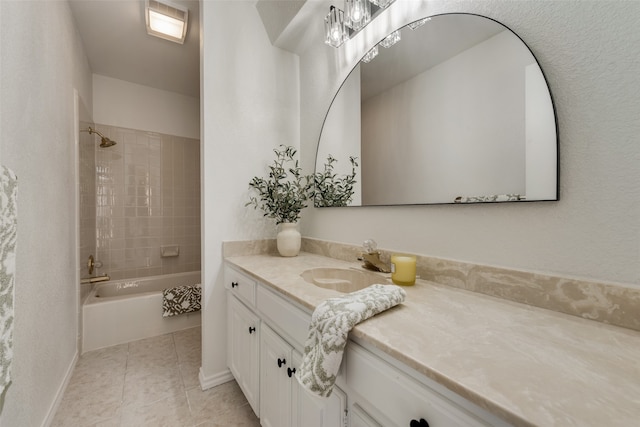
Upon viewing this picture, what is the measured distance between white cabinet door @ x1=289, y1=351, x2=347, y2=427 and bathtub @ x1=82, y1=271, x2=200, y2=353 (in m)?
1.80

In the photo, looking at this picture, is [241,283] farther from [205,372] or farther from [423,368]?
[423,368]

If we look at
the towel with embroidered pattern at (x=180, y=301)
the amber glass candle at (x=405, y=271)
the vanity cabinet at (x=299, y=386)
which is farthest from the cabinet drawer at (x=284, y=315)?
the towel with embroidered pattern at (x=180, y=301)

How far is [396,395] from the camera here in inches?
20.2

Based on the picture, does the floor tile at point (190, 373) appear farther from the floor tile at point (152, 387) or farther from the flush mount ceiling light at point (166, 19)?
the flush mount ceiling light at point (166, 19)

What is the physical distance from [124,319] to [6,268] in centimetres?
169

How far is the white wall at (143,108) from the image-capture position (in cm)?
258

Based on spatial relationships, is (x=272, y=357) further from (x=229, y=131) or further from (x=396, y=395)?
(x=229, y=131)

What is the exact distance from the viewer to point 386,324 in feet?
2.00

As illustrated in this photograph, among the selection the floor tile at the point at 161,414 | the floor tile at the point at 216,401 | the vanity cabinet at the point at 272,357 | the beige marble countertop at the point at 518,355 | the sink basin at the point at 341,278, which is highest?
the beige marble countertop at the point at 518,355

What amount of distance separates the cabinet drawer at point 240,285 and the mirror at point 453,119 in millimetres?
702

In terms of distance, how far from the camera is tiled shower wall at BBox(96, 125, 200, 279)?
2.58 meters

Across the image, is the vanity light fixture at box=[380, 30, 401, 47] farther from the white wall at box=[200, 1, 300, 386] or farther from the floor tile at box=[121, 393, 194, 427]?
the floor tile at box=[121, 393, 194, 427]

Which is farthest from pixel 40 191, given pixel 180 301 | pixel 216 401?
pixel 216 401

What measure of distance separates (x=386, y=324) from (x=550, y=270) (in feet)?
1.74
